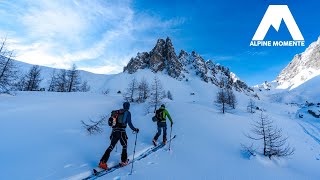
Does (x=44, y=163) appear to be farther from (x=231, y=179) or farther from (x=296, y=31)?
(x=296, y=31)

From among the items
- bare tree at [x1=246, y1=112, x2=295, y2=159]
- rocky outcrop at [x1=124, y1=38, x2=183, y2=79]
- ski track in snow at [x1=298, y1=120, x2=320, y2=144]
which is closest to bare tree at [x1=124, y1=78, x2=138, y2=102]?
bare tree at [x1=246, y1=112, x2=295, y2=159]

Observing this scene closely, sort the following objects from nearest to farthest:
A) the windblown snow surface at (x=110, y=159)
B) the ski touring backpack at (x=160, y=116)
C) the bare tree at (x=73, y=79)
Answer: the windblown snow surface at (x=110, y=159), the ski touring backpack at (x=160, y=116), the bare tree at (x=73, y=79)

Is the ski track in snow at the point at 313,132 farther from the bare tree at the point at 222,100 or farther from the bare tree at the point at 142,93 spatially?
the bare tree at the point at 142,93

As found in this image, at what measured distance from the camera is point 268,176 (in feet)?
25.2

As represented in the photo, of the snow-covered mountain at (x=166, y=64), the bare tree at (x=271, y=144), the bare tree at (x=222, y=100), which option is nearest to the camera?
the bare tree at (x=271, y=144)

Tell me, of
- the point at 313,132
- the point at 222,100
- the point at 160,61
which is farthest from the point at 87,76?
the point at 313,132

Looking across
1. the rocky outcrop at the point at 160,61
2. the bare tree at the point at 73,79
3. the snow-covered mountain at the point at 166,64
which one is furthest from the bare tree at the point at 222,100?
the rocky outcrop at the point at 160,61

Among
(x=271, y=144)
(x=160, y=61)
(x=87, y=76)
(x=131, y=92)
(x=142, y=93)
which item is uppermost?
(x=160, y=61)

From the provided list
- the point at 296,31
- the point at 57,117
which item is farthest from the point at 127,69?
the point at 57,117

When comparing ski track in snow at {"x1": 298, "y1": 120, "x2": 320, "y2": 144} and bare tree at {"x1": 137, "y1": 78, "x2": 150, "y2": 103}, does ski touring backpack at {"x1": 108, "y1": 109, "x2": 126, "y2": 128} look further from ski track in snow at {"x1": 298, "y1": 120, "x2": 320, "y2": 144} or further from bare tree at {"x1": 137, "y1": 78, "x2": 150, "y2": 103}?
bare tree at {"x1": 137, "y1": 78, "x2": 150, "y2": 103}

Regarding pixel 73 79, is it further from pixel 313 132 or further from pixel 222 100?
pixel 313 132

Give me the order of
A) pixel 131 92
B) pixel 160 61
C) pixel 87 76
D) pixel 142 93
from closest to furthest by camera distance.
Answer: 1. pixel 142 93
2. pixel 131 92
3. pixel 87 76
4. pixel 160 61

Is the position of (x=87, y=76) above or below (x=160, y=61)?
below

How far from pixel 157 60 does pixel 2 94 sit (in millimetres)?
131431
